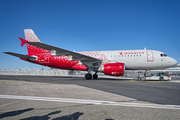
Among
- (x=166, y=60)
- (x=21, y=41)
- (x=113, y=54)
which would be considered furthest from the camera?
(x=113, y=54)

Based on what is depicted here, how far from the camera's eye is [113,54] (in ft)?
62.3

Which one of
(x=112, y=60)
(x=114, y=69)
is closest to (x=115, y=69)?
(x=114, y=69)

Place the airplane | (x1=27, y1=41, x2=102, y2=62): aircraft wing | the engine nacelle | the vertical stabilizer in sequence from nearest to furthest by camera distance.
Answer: (x1=27, y1=41, x2=102, y2=62): aircraft wing → the engine nacelle → the airplane → the vertical stabilizer

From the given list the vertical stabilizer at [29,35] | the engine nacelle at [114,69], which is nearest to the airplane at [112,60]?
the engine nacelle at [114,69]

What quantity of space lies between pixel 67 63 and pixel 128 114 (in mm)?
17496

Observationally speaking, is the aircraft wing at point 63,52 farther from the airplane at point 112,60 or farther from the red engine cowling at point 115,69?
the red engine cowling at point 115,69

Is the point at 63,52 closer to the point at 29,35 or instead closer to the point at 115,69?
the point at 115,69

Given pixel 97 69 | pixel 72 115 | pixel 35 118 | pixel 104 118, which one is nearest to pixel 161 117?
pixel 104 118

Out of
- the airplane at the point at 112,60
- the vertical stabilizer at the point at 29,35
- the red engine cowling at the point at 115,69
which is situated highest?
the vertical stabilizer at the point at 29,35

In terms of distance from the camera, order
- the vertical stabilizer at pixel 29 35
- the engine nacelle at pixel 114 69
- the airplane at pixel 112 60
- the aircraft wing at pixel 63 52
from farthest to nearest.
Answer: the vertical stabilizer at pixel 29 35, the airplane at pixel 112 60, the engine nacelle at pixel 114 69, the aircraft wing at pixel 63 52

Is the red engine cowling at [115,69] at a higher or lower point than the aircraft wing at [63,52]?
lower

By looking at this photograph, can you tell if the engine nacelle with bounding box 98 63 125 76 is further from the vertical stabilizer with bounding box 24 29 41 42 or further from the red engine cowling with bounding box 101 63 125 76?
the vertical stabilizer with bounding box 24 29 41 42

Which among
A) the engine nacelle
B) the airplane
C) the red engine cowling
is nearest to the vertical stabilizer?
the airplane

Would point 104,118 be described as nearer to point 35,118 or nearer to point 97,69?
point 35,118
